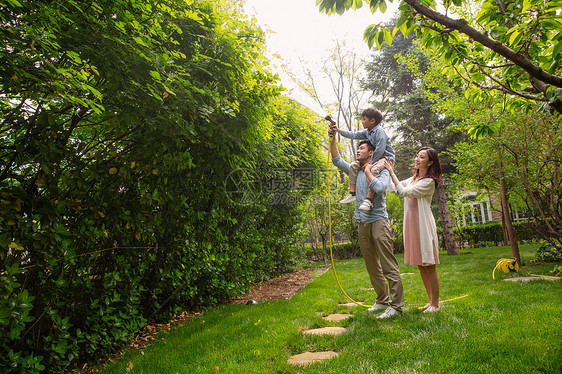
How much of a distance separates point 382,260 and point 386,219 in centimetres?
47

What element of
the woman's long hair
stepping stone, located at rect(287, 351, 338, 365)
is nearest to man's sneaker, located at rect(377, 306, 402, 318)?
stepping stone, located at rect(287, 351, 338, 365)

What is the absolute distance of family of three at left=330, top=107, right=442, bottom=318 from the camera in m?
3.18

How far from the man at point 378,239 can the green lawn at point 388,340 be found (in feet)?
0.76

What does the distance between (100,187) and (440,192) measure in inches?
505

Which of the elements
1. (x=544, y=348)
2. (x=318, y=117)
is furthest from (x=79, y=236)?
(x=318, y=117)

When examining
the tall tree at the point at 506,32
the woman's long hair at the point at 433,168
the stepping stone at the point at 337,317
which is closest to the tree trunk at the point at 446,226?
the woman's long hair at the point at 433,168

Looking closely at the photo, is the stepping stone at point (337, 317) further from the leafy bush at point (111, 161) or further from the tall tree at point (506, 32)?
the tall tree at point (506, 32)

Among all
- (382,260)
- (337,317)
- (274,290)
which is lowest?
(274,290)

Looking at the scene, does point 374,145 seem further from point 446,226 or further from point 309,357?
point 446,226

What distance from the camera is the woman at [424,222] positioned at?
123 inches

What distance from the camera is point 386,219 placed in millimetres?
3398

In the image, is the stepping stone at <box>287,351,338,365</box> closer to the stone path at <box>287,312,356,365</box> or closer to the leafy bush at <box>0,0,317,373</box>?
the stone path at <box>287,312,356,365</box>

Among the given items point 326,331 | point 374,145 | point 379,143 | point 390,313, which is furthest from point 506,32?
point 326,331

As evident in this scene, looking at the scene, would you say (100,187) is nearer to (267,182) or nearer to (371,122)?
(371,122)
